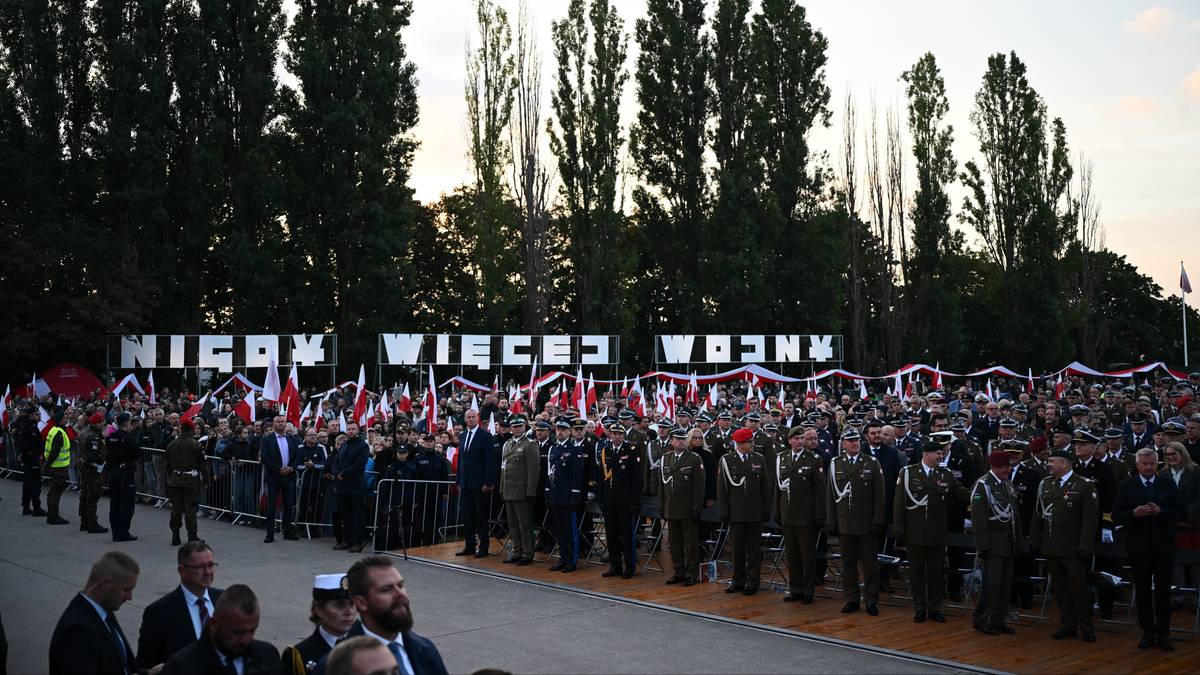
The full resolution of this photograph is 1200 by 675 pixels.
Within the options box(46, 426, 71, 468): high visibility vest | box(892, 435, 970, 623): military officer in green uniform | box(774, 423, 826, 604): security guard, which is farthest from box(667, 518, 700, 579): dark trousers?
box(46, 426, 71, 468): high visibility vest

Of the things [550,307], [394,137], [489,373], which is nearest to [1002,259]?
[550,307]

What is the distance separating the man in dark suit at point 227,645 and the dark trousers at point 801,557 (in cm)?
788

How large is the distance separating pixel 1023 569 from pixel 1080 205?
5173cm

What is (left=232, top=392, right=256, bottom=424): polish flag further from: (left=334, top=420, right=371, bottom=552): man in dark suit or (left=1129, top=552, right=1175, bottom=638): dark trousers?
(left=1129, top=552, right=1175, bottom=638): dark trousers

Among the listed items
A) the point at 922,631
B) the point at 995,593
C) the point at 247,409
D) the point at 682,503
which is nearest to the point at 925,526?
the point at 995,593

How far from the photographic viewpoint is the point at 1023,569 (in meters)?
10.8

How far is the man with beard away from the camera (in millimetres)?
4207

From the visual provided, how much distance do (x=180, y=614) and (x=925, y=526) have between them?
741 centimetres

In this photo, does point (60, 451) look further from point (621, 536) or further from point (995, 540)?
point (995, 540)

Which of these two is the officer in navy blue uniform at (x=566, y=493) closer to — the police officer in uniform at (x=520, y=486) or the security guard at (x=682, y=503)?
the police officer in uniform at (x=520, y=486)

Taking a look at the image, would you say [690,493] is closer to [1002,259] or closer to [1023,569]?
[1023,569]

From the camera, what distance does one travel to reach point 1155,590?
9.04 m

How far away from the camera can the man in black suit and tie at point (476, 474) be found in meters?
14.2

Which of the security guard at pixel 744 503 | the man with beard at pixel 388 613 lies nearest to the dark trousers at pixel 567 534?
the security guard at pixel 744 503
